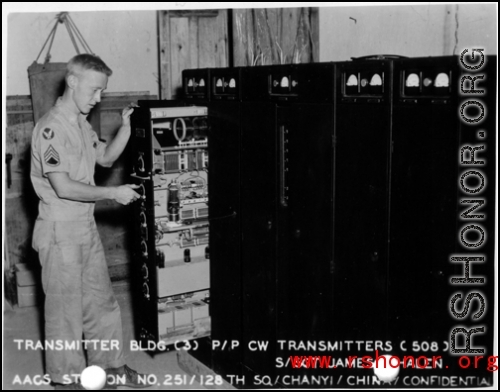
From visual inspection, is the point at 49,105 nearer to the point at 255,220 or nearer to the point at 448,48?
the point at 255,220

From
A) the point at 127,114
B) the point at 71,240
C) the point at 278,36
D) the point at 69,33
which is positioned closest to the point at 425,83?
the point at 127,114

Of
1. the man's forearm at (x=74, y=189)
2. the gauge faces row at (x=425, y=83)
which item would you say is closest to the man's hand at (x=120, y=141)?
the man's forearm at (x=74, y=189)

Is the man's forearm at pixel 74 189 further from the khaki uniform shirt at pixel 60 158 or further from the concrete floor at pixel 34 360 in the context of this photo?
the concrete floor at pixel 34 360

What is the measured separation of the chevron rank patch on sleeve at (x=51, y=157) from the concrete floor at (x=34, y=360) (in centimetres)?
146

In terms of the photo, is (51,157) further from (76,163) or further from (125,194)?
(125,194)

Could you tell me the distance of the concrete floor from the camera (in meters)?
4.39

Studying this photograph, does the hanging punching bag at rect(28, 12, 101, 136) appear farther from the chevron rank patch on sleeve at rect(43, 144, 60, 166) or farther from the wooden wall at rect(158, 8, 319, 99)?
the chevron rank patch on sleeve at rect(43, 144, 60, 166)

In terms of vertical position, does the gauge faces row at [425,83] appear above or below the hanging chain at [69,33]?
below

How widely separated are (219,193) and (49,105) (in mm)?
2505

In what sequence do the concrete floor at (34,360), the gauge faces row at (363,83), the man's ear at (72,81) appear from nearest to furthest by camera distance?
1. the gauge faces row at (363,83)
2. the man's ear at (72,81)
3. the concrete floor at (34,360)

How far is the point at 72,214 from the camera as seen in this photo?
405cm

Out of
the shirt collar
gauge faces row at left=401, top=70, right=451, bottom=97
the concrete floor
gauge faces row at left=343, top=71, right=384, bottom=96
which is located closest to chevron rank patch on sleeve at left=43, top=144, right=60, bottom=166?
the shirt collar

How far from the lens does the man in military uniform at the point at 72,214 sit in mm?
3896

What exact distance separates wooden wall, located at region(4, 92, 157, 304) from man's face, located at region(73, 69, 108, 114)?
2177mm
